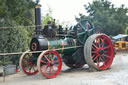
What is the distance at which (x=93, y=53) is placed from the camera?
25.8ft

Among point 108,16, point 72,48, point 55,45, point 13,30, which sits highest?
point 108,16

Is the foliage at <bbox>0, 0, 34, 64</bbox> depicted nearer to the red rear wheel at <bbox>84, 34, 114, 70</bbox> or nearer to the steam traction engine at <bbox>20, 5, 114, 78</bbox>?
the steam traction engine at <bbox>20, 5, 114, 78</bbox>

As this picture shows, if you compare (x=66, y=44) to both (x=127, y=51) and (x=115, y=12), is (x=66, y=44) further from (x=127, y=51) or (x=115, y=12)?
(x=115, y=12)

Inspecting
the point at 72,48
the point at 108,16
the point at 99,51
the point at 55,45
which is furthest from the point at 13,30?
the point at 108,16

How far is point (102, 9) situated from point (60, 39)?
16946 mm

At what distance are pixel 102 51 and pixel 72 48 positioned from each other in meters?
1.24

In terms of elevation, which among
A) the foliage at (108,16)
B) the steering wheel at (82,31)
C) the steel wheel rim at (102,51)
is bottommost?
the steel wheel rim at (102,51)

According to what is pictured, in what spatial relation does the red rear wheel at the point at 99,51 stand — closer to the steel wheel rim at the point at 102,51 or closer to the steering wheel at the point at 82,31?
the steel wheel rim at the point at 102,51

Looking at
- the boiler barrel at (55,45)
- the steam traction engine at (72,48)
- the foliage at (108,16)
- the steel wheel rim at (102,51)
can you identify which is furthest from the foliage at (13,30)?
the foliage at (108,16)

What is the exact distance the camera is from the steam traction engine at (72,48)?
6.70m

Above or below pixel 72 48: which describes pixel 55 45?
above

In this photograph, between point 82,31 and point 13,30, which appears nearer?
point 82,31

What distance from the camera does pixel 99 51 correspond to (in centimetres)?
771

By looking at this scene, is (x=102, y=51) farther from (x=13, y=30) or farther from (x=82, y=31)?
(x=13, y=30)
